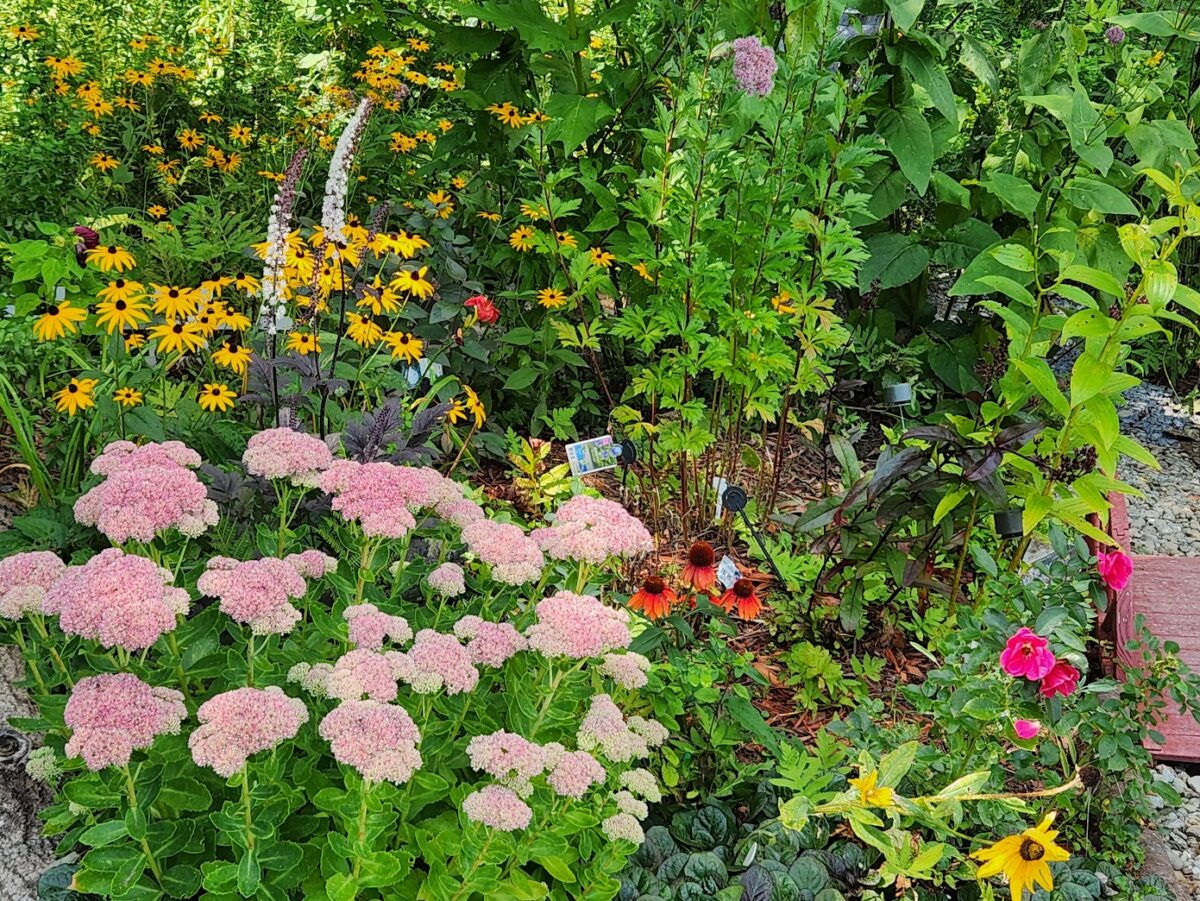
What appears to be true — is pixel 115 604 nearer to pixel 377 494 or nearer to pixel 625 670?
pixel 377 494

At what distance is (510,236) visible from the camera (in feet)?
10.0

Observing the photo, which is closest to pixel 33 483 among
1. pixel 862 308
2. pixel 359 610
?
pixel 359 610

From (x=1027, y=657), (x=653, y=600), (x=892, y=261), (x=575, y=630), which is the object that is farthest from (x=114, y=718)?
(x=892, y=261)

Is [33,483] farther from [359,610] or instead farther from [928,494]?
[928,494]

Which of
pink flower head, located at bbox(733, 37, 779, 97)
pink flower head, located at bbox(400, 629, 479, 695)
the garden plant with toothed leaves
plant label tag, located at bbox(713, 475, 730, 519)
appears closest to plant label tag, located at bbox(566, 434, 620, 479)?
the garden plant with toothed leaves

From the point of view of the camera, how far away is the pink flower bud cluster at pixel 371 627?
45.9 inches

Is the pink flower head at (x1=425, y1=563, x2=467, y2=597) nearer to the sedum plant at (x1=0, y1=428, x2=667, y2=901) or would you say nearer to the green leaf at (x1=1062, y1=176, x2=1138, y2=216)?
the sedum plant at (x1=0, y1=428, x2=667, y2=901)

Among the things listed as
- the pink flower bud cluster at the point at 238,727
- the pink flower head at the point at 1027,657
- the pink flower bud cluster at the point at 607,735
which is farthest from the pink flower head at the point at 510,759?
the pink flower head at the point at 1027,657

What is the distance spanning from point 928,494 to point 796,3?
1.21 m

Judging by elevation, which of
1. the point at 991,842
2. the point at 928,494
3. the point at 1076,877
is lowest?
the point at 1076,877

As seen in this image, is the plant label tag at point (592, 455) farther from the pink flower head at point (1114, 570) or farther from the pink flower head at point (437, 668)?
the pink flower head at point (437, 668)

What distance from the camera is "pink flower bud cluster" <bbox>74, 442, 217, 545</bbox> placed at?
1.19m

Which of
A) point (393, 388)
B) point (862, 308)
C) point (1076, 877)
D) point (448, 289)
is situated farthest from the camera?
point (862, 308)

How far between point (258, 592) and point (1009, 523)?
1.55 metres
